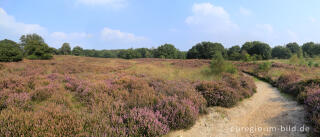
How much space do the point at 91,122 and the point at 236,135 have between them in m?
4.19

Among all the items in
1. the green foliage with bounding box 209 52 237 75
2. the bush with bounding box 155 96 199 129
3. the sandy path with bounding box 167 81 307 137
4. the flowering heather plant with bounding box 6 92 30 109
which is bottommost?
the sandy path with bounding box 167 81 307 137

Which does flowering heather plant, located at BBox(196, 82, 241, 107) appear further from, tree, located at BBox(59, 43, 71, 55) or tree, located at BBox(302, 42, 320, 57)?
tree, located at BBox(59, 43, 71, 55)

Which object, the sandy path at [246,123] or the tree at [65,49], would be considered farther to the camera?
the tree at [65,49]

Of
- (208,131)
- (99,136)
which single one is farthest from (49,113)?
(208,131)

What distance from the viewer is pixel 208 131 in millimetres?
4086

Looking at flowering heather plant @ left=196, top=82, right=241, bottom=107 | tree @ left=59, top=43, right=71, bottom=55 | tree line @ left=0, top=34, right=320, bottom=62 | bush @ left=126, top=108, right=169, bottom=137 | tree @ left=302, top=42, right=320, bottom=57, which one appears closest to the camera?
bush @ left=126, top=108, right=169, bottom=137

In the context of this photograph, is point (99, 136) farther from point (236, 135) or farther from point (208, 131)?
point (236, 135)

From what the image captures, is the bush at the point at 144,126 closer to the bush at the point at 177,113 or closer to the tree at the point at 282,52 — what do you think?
the bush at the point at 177,113

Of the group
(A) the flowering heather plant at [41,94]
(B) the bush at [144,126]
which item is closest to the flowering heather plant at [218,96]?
(B) the bush at [144,126]

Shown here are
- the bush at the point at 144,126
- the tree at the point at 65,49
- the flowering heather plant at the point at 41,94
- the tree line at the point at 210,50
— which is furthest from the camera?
the tree at the point at 65,49

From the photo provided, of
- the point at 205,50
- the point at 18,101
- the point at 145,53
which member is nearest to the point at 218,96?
the point at 18,101

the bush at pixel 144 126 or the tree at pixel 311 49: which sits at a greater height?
the tree at pixel 311 49

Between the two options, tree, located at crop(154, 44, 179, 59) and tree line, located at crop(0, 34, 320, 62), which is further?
tree, located at crop(154, 44, 179, 59)

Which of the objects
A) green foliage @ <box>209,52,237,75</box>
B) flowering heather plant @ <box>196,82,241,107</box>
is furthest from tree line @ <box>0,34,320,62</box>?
flowering heather plant @ <box>196,82,241,107</box>
